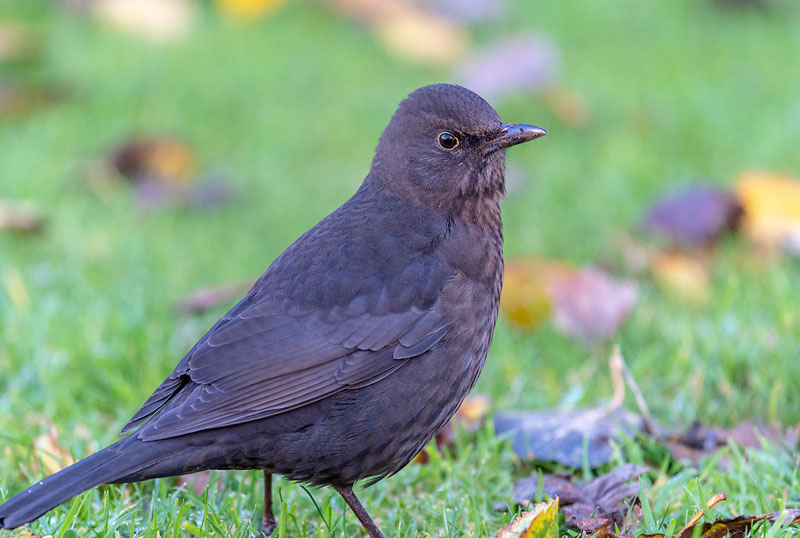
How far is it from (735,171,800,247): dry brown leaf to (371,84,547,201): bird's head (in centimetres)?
214

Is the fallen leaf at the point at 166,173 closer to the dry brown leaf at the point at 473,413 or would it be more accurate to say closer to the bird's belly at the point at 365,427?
the dry brown leaf at the point at 473,413

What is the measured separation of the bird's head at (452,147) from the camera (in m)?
3.55

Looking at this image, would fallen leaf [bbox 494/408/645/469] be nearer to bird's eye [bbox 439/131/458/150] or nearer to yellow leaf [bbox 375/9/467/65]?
bird's eye [bbox 439/131/458/150]

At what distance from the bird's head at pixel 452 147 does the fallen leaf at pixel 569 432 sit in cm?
85

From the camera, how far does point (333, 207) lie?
6.17 meters

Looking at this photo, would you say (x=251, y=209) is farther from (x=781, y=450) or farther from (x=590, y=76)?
(x=781, y=450)

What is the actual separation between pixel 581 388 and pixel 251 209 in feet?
9.03

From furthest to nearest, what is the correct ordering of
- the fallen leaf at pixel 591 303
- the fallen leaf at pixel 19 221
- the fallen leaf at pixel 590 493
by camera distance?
1. the fallen leaf at pixel 19 221
2. the fallen leaf at pixel 591 303
3. the fallen leaf at pixel 590 493

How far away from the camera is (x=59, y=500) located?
276cm

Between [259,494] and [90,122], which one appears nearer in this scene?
[259,494]

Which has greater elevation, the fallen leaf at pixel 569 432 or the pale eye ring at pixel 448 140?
the pale eye ring at pixel 448 140

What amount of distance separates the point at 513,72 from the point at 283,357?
14.1ft

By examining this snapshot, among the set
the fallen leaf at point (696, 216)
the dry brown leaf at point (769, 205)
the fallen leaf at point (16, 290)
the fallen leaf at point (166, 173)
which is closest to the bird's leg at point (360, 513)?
the fallen leaf at point (16, 290)

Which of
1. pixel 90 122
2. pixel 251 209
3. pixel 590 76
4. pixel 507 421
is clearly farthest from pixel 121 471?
pixel 590 76
